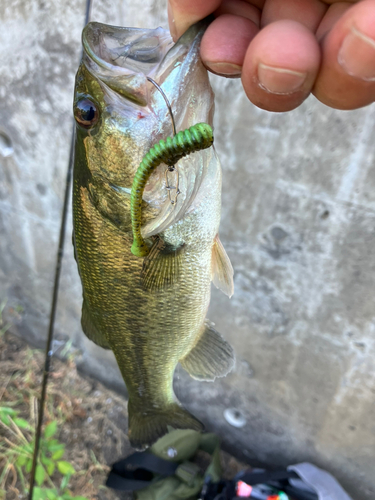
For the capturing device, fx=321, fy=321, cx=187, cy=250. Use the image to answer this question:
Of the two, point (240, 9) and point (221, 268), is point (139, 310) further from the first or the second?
point (240, 9)

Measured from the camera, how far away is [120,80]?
552 millimetres

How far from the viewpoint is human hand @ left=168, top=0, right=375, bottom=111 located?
0.39m

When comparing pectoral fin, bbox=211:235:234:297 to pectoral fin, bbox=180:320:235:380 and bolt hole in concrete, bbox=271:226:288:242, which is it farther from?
bolt hole in concrete, bbox=271:226:288:242

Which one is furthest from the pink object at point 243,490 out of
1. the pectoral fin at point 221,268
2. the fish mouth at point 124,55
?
the fish mouth at point 124,55

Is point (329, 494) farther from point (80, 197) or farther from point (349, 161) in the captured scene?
point (80, 197)

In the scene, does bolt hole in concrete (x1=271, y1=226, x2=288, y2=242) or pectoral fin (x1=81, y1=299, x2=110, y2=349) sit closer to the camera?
pectoral fin (x1=81, y1=299, x2=110, y2=349)

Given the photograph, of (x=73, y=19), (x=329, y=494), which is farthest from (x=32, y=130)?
(x=329, y=494)

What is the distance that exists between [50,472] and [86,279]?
5.39ft

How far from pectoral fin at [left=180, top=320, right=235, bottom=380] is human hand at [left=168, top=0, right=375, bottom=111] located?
622 millimetres

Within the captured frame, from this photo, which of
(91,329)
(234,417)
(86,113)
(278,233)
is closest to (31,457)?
(234,417)

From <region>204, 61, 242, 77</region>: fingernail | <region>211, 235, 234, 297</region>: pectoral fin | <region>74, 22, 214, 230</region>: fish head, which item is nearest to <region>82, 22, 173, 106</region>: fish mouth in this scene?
<region>74, 22, 214, 230</region>: fish head

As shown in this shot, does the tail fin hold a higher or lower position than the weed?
higher

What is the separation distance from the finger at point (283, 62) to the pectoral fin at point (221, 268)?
0.37 metres

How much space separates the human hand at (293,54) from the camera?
39 centimetres
